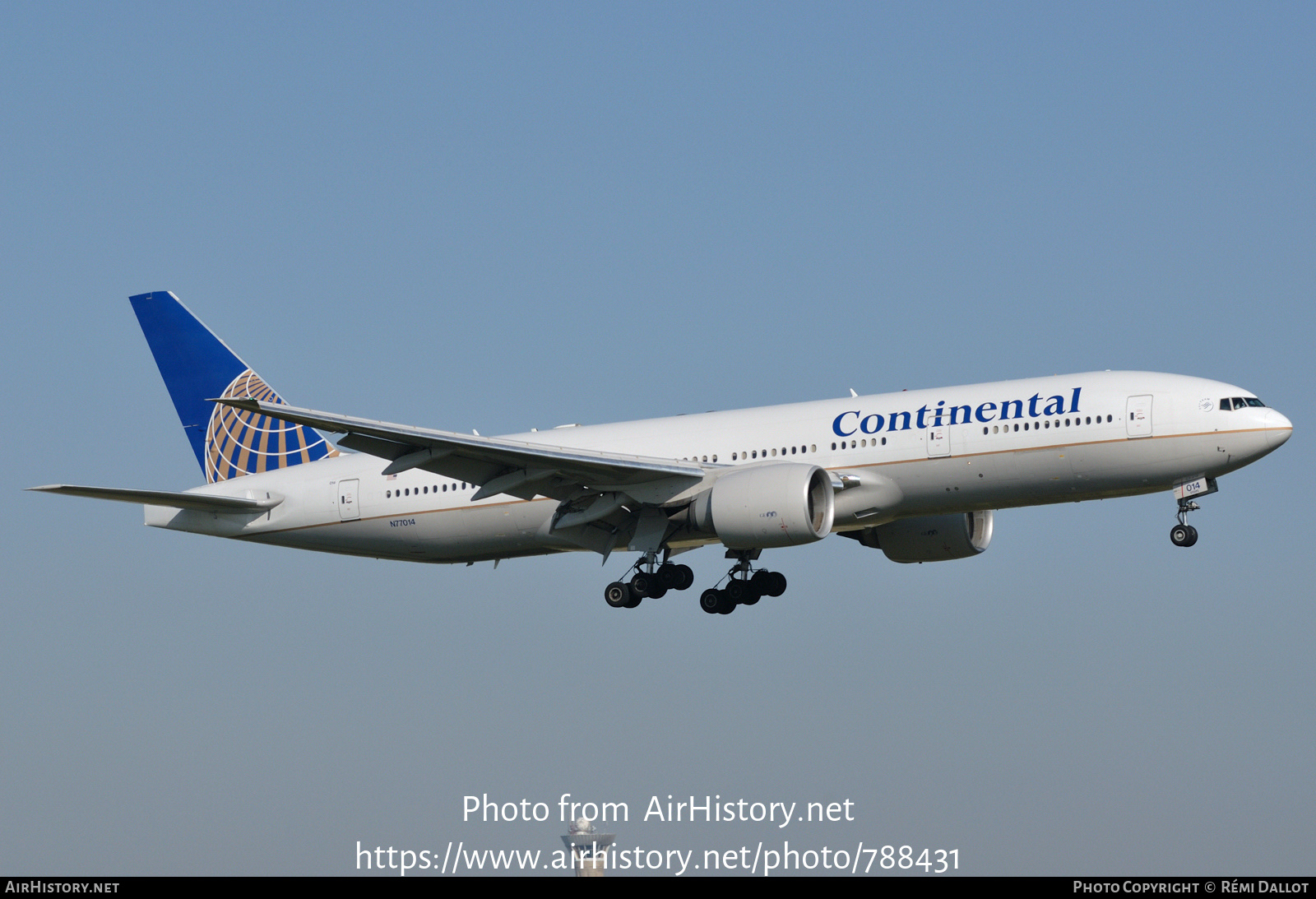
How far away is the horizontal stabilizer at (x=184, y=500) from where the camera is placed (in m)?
39.1

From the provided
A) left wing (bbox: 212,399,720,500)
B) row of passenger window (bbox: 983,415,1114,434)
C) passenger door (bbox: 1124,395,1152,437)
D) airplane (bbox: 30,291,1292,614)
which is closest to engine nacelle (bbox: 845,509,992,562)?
airplane (bbox: 30,291,1292,614)

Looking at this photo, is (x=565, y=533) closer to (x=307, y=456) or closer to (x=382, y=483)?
(x=382, y=483)

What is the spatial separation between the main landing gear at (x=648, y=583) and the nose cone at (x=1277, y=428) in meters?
13.2

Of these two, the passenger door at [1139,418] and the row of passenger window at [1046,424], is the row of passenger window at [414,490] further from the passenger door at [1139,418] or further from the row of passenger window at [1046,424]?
the passenger door at [1139,418]

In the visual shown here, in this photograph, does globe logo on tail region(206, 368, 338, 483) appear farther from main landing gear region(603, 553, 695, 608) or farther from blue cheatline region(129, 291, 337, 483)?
main landing gear region(603, 553, 695, 608)

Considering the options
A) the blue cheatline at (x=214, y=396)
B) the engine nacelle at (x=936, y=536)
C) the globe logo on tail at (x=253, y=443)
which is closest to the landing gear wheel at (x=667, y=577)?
the engine nacelle at (x=936, y=536)

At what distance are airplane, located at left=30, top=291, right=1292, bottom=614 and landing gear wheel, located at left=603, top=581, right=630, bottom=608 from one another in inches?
1.5

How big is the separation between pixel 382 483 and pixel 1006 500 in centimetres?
1518

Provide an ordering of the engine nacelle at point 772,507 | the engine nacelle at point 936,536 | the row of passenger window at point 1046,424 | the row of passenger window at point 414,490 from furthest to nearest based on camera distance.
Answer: the engine nacelle at point 936,536 < the row of passenger window at point 414,490 < the engine nacelle at point 772,507 < the row of passenger window at point 1046,424

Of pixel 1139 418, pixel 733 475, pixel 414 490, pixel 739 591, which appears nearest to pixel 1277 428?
pixel 1139 418

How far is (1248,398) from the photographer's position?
36125 millimetres

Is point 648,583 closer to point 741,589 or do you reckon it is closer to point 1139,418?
point 741,589

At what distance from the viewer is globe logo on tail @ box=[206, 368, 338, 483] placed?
44.9 m
